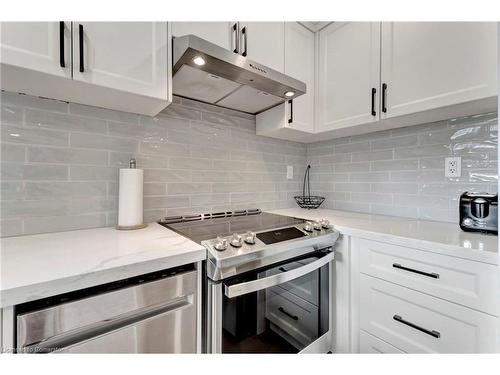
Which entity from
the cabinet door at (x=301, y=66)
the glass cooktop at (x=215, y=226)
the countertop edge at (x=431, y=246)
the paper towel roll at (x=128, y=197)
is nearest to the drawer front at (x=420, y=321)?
the countertop edge at (x=431, y=246)

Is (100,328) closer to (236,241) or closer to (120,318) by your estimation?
(120,318)

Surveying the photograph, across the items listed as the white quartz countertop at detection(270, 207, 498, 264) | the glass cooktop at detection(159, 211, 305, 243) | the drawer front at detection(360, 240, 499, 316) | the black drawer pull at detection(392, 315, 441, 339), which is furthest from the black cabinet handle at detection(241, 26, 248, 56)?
the black drawer pull at detection(392, 315, 441, 339)

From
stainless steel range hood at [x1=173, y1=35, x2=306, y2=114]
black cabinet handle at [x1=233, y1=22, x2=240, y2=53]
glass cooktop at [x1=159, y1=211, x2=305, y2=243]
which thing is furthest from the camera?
black cabinet handle at [x1=233, y1=22, x2=240, y2=53]

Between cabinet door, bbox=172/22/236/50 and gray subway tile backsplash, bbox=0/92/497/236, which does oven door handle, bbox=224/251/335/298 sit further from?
cabinet door, bbox=172/22/236/50

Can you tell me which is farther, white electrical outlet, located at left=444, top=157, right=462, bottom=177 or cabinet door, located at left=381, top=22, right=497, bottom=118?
white electrical outlet, located at left=444, top=157, right=462, bottom=177

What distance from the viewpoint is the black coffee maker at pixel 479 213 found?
995 mm

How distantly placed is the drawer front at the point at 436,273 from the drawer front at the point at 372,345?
11.7 inches

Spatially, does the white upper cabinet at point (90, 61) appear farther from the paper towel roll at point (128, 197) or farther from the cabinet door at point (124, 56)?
the paper towel roll at point (128, 197)

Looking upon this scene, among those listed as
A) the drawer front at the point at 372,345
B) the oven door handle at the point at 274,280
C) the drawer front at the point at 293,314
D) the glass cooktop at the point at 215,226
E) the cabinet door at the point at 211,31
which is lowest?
the drawer front at the point at 372,345

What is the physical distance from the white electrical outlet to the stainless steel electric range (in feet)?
2.53

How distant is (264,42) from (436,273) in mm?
1383

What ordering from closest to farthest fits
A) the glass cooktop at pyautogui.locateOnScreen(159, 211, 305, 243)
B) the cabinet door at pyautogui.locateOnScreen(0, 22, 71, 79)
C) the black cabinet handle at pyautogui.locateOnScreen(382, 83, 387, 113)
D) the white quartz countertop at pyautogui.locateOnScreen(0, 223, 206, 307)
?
1. the white quartz countertop at pyautogui.locateOnScreen(0, 223, 206, 307)
2. the cabinet door at pyautogui.locateOnScreen(0, 22, 71, 79)
3. the glass cooktop at pyautogui.locateOnScreen(159, 211, 305, 243)
4. the black cabinet handle at pyautogui.locateOnScreen(382, 83, 387, 113)

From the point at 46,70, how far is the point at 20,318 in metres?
0.75

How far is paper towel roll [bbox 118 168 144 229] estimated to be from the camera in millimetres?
1069
